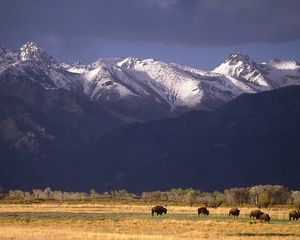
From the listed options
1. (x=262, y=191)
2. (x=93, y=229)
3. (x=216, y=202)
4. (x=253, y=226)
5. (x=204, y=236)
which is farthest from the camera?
(x=262, y=191)

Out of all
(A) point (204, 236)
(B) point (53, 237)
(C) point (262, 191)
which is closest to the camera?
(B) point (53, 237)

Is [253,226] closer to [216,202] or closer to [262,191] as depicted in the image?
[216,202]

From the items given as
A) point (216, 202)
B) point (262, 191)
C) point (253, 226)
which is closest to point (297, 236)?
point (253, 226)

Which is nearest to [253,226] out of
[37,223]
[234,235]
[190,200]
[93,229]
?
[234,235]

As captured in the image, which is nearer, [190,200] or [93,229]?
[93,229]

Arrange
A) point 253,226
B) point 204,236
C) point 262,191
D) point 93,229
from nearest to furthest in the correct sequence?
1. point 204,236
2. point 93,229
3. point 253,226
4. point 262,191

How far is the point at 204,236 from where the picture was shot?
6291 cm

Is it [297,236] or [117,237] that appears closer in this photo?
[117,237]

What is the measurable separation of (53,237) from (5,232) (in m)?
7.09

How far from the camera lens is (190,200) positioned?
197375 millimetres

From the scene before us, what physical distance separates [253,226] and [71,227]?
21397mm

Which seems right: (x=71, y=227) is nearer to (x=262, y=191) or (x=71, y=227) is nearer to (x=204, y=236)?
(x=204, y=236)

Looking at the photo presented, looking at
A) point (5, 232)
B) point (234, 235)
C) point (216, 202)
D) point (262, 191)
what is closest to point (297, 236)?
point (234, 235)

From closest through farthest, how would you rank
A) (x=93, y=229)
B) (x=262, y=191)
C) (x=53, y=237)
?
1. (x=53, y=237)
2. (x=93, y=229)
3. (x=262, y=191)
